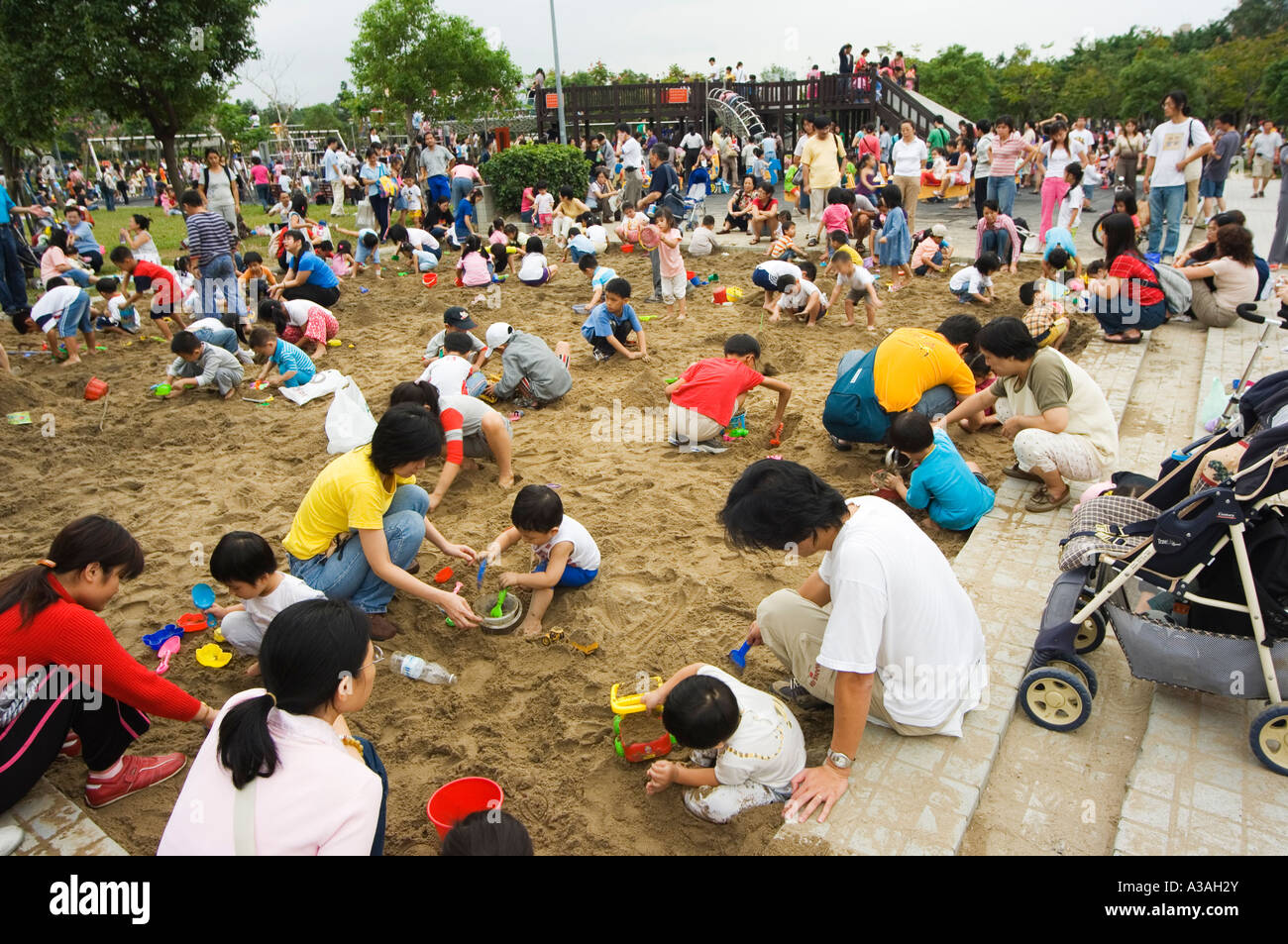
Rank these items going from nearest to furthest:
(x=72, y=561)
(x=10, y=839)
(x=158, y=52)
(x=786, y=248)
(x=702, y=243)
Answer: (x=10, y=839) → (x=72, y=561) → (x=786, y=248) → (x=702, y=243) → (x=158, y=52)

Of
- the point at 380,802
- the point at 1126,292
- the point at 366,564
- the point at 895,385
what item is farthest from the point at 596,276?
the point at 380,802

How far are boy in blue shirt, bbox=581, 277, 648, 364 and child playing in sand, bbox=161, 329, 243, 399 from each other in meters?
3.41

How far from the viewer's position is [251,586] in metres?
3.53

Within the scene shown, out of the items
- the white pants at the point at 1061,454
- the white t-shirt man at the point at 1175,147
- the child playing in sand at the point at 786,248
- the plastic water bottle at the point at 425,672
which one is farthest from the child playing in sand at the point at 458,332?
the white t-shirt man at the point at 1175,147

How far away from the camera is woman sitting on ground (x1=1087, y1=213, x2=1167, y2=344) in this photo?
7.17 meters

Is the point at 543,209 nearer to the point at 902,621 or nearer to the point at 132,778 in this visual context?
the point at 132,778

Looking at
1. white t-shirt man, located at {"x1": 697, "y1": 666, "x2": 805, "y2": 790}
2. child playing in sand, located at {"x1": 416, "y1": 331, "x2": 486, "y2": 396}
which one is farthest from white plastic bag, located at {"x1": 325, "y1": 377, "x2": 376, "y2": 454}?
white t-shirt man, located at {"x1": 697, "y1": 666, "x2": 805, "y2": 790}

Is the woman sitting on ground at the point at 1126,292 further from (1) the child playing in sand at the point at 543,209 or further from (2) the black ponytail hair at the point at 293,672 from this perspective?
(1) the child playing in sand at the point at 543,209

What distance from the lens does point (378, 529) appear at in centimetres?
375

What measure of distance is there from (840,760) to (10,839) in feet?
9.52

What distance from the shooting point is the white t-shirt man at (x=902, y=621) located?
8.50ft

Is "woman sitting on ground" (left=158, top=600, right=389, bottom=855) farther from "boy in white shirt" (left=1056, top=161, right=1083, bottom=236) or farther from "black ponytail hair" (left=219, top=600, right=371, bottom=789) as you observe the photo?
"boy in white shirt" (left=1056, top=161, right=1083, bottom=236)

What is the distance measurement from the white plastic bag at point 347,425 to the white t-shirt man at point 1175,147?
365 inches
